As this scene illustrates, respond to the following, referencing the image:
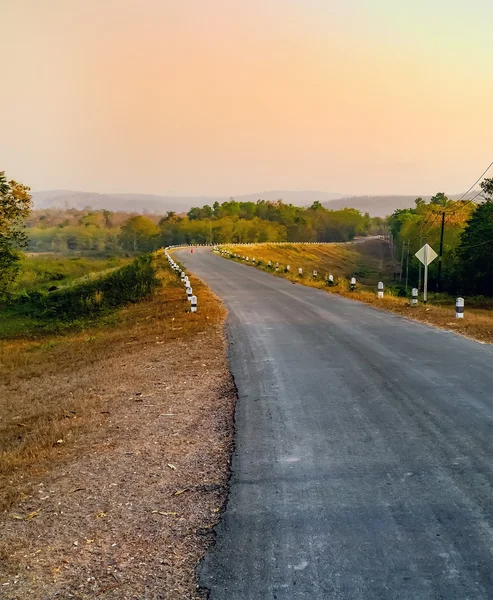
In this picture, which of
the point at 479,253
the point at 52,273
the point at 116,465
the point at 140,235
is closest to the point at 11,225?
the point at 116,465

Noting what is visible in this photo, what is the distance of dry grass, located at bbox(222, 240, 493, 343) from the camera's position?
16406 millimetres

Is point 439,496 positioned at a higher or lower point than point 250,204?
lower

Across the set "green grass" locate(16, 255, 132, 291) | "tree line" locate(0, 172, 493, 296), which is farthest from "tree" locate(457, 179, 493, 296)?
"green grass" locate(16, 255, 132, 291)

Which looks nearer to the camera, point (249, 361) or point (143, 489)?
point (143, 489)

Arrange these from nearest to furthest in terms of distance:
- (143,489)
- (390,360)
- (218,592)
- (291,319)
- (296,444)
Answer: (218,592) → (143,489) → (296,444) → (390,360) → (291,319)

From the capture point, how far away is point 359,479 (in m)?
5.77

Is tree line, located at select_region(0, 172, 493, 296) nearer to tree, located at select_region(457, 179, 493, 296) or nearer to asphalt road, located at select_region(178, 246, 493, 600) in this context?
tree, located at select_region(457, 179, 493, 296)

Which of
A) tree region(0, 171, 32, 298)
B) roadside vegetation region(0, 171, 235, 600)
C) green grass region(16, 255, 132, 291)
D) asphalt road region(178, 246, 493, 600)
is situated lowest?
green grass region(16, 255, 132, 291)

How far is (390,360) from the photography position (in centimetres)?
1110

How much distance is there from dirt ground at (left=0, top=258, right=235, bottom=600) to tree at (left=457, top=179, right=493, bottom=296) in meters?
43.0

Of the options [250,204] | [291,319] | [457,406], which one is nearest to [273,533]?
[457,406]

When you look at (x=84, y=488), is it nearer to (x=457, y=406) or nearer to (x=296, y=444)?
(x=296, y=444)

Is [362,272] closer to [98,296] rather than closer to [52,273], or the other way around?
[52,273]

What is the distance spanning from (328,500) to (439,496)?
3.56 ft
